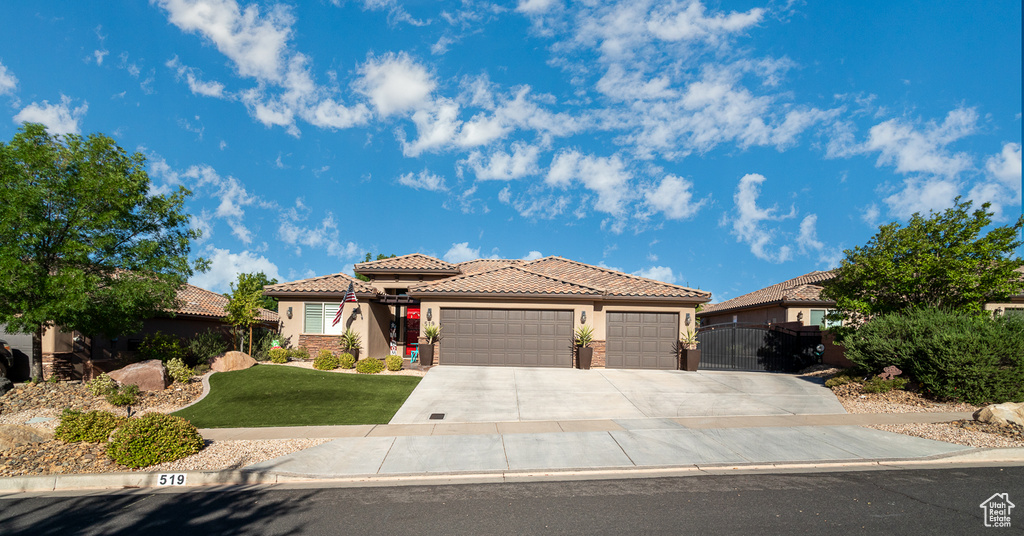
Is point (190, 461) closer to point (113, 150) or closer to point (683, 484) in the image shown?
point (683, 484)

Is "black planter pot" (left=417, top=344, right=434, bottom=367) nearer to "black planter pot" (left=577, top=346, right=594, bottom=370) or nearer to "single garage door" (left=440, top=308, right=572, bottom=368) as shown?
"single garage door" (left=440, top=308, right=572, bottom=368)

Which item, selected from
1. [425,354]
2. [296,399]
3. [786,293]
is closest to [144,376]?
[296,399]

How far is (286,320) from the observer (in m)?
21.3

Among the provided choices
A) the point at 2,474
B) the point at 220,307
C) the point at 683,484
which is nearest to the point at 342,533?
the point at 683,484

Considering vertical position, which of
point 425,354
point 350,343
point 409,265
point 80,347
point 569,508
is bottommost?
point 569,508

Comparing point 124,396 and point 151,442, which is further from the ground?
point 151,442

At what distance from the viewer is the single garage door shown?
63.2 feet

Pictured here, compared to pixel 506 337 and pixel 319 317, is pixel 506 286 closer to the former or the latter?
pixel 506 337

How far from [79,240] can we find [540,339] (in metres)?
15.1

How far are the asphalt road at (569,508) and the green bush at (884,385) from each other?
5.81m

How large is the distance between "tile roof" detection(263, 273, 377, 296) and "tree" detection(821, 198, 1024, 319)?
1812cm

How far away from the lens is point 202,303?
25.7 m

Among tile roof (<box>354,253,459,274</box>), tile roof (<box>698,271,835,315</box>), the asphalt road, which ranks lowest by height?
the asphalt road

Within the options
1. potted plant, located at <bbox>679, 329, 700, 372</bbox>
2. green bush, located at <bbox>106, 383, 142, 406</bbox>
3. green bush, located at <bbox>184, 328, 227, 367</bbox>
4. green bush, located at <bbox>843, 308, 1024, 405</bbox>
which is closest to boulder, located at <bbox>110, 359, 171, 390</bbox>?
green bush, located at <bbox>106, 383, 142, 406</bbox>
